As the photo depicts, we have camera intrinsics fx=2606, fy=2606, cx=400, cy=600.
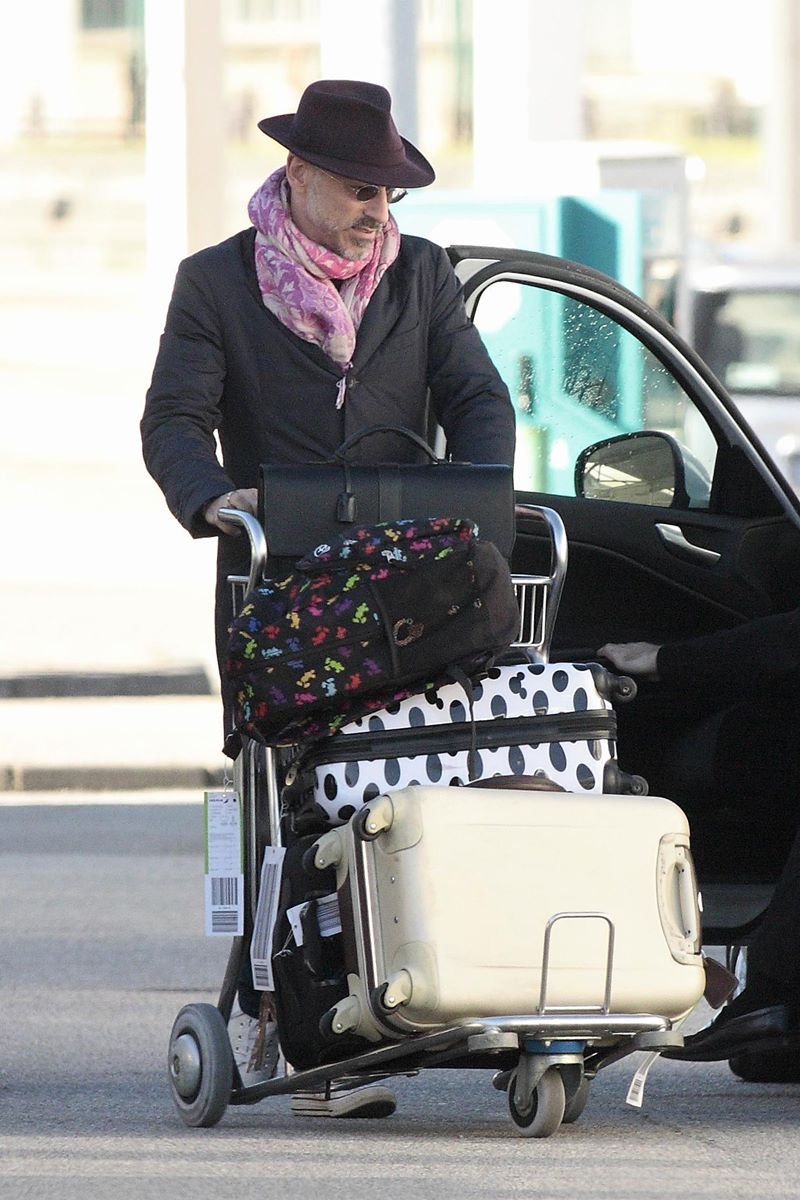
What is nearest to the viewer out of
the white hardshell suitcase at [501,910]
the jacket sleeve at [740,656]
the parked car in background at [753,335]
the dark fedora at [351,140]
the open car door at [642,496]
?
the white hardshell suitcase at [501,910]

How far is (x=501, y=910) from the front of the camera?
13.8 feet

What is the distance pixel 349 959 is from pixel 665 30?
58280 millimetres

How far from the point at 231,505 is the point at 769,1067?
1793mm

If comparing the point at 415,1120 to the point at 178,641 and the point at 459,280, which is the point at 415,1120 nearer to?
the point at 459,280

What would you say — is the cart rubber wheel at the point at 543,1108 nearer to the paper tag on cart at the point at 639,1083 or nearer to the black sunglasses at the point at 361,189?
the paper tag on cart at the point at 639,1083

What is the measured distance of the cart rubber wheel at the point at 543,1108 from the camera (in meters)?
4.39

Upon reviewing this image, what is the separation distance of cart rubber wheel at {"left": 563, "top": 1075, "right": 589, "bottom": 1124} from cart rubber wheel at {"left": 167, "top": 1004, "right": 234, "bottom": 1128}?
0.59 meters

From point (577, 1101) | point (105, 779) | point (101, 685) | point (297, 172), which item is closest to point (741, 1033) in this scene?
point (577, 1101)

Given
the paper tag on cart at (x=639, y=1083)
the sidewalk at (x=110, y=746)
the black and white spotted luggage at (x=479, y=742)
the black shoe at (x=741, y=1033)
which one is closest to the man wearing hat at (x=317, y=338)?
the black and white spotted luggage at (x=479, y=742)

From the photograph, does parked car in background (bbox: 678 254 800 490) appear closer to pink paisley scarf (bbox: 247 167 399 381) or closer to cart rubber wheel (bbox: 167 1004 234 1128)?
pink paisley scarf (bbox: 247 167 399 381)

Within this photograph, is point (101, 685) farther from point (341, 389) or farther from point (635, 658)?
point (341, 389)

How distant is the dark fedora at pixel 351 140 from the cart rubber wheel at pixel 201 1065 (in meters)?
1.51

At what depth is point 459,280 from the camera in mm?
5207

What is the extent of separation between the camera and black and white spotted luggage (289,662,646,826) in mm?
4387
